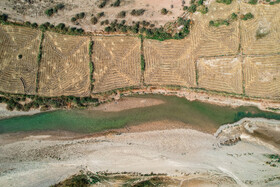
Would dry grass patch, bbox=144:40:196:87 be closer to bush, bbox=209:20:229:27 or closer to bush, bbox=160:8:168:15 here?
bush, bbox=160:8:168:15

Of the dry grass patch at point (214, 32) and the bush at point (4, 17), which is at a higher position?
the bush at point (4, 17)

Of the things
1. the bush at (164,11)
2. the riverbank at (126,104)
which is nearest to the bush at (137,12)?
the bush at (164,11)

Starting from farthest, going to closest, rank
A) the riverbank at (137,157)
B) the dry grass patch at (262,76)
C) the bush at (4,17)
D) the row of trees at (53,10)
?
the dry grass patch at (262,76)
the row of trees at (53,10)
the bush at (4,17)
the riverbank at (137,157)

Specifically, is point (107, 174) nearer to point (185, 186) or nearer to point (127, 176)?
point (127, 176)

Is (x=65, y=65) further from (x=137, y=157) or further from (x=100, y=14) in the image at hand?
(x=137, y=157)

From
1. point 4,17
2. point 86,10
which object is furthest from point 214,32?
point 4,17

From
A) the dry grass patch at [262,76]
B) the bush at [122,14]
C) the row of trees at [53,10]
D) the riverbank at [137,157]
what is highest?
the row of trees at [53,10]

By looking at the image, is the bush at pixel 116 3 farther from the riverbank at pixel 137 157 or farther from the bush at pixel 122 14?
the riverbank at pixel 137 157
